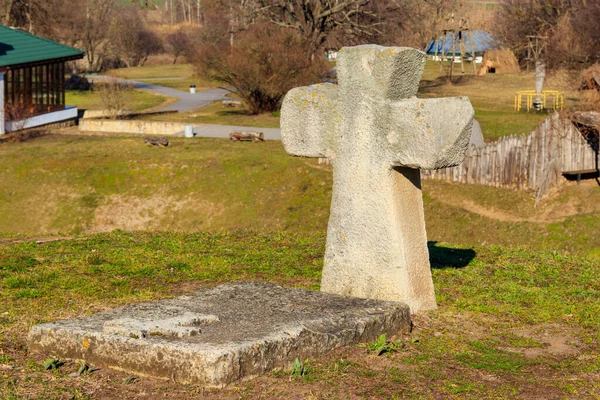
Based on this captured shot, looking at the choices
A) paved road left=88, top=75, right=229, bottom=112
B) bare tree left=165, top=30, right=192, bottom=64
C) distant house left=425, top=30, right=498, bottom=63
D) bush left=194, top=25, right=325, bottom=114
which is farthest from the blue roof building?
bush left=194, top=25, right=325, bottom=114

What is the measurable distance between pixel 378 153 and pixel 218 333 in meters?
2.18

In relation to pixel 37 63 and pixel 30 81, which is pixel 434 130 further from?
pixel 30 81

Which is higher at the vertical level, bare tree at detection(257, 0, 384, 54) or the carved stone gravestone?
bare tree at detection(257, 0, 384, 54)

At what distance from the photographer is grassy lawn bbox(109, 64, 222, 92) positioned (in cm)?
5923

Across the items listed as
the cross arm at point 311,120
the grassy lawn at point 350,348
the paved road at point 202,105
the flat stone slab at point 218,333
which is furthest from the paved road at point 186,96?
the flat stone slab at point 218,333

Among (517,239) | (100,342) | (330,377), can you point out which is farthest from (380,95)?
(517,239)

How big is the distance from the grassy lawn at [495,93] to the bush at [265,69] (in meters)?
7.50

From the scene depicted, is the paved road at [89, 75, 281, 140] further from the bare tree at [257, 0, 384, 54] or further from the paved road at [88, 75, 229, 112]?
the bare tree at [257, 0, 384, 54]

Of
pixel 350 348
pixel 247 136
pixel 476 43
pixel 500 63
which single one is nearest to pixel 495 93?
pixel 500 63

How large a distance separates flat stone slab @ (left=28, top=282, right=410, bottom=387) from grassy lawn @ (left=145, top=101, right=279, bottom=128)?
2867 cm

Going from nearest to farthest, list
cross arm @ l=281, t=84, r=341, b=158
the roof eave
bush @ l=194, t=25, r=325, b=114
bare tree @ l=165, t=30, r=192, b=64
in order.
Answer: cross arm @ l=281, t=84, r=341, b=158 < the roof eave < bush @ l=194, t=25, r=325, b=114 < bare tree @ l=165, t=30, r=192, b=64

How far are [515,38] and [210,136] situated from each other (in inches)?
1459

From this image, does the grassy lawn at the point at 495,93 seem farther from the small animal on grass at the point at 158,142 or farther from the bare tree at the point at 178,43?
the bare tree at the point at 178,43

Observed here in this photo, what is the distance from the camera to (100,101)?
159ft
